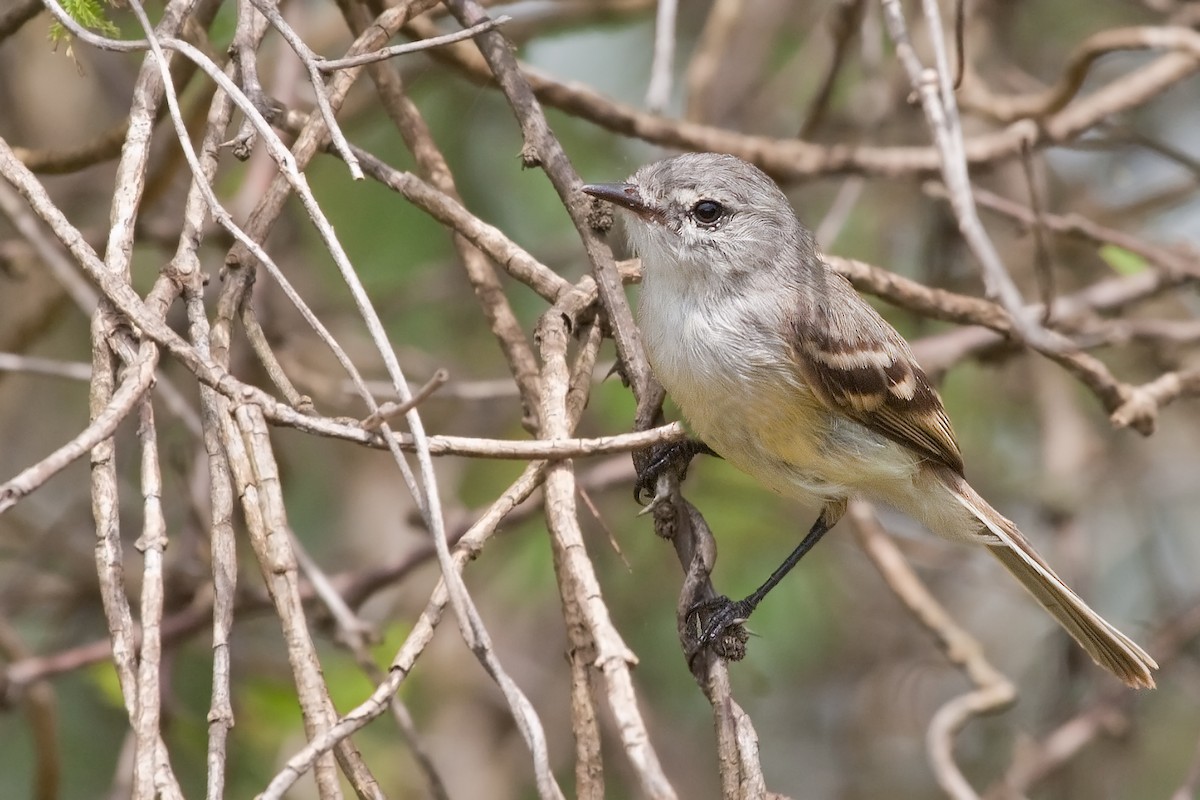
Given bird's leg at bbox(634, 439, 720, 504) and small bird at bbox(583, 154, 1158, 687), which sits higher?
small bird at bbox(583, 154, 1158, 687)

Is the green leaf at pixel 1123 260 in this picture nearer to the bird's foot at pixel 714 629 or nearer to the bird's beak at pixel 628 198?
the bird's beak at pixel 628 198

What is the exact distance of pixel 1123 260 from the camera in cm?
372

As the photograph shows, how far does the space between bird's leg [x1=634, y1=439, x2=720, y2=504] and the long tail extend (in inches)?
40.8

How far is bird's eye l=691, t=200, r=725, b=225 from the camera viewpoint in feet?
10.5

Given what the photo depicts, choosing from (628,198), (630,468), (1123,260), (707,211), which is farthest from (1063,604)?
(628,198)

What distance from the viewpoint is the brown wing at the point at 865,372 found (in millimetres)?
3094

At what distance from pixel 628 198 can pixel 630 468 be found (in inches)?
45.4

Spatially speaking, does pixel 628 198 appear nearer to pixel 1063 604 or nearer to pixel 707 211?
pixel 707 211

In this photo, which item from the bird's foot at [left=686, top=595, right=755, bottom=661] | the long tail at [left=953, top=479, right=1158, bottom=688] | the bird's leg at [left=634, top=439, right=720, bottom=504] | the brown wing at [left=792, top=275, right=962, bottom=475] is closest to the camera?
the bird's foot at [left=686, top=595, right=755, bottom=661]

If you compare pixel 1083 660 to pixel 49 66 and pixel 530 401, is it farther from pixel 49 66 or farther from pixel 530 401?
pixel 49 66

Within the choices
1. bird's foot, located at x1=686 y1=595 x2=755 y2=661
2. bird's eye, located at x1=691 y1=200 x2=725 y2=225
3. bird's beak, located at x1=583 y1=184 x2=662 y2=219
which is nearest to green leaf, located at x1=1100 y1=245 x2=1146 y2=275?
bird's eye, located at x1=691 y1=200 x2=725 y2=225

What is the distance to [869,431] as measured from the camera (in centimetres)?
327

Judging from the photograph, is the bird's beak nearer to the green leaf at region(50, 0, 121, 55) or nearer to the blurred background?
the blurred background

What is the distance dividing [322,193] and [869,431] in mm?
2495
